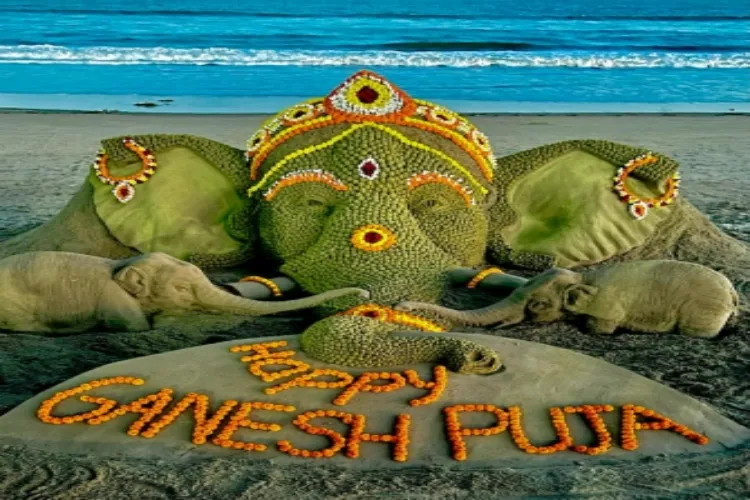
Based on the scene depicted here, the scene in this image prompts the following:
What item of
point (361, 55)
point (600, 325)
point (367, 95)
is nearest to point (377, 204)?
point (367, 95)

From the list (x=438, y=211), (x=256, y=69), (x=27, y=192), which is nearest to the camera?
(x=438, y=211)

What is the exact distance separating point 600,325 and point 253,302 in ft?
4.95

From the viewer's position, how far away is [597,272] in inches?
202

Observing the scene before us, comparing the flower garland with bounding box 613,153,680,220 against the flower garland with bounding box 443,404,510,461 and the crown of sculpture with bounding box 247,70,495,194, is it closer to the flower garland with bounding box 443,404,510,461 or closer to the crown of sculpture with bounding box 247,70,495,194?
the crown of sculpture with bounding box 247,70,495,194

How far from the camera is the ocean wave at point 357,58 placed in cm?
2200

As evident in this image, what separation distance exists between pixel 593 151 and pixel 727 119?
27.1ft

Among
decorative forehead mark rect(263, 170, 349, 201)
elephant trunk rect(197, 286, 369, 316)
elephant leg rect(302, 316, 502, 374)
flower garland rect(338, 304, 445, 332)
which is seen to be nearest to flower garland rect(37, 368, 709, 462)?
elephant leg rect(302, 316, 502, 374)

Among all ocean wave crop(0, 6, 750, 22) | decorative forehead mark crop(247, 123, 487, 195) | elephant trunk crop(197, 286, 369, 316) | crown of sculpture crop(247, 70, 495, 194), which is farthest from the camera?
ocean wave crop(0, 6, 750, 22)

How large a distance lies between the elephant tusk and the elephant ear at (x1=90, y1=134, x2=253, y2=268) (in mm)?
635

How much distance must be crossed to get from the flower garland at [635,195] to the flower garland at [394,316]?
186 centimetres

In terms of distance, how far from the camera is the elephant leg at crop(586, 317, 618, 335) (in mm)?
5062

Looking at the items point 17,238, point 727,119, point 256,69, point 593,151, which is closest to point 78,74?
point 256,69

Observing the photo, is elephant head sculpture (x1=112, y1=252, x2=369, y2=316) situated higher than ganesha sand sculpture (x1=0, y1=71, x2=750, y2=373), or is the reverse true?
ganesha sand sculpture (x1=0, y1=71, x2=750, y2=373)

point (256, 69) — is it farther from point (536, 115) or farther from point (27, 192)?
point (27, 192)
